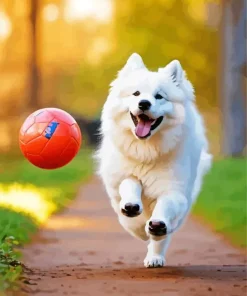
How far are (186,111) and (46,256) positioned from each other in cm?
233

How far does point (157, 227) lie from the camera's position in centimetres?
661

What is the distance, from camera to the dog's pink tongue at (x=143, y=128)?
7.06 meters

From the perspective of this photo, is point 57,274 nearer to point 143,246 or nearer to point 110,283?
point 110,283

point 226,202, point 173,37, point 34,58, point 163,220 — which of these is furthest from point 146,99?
point 34,58

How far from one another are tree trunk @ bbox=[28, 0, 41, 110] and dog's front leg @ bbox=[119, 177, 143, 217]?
3050cm

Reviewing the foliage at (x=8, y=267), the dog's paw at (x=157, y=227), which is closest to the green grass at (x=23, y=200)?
the foliage at (x=8, y=267)

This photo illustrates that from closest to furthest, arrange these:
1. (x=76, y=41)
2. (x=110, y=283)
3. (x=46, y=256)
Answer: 1. (x=110, y=283)
2. (x=46, y=256)
3. (x=76, y=41)

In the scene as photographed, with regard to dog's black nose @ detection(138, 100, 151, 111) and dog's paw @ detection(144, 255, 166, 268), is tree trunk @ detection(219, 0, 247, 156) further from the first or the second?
dog's black nose @ detection(138, 100, 151, 111)

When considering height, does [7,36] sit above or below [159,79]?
above

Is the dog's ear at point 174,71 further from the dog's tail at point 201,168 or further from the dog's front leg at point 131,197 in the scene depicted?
the dog's tail at point 201,168

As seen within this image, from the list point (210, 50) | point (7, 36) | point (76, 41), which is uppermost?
point (76, 41)

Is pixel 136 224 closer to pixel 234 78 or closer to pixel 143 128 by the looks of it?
pixel 143 128

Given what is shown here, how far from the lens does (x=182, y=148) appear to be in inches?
289

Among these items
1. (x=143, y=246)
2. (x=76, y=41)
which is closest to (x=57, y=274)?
(x=143, y=246)
